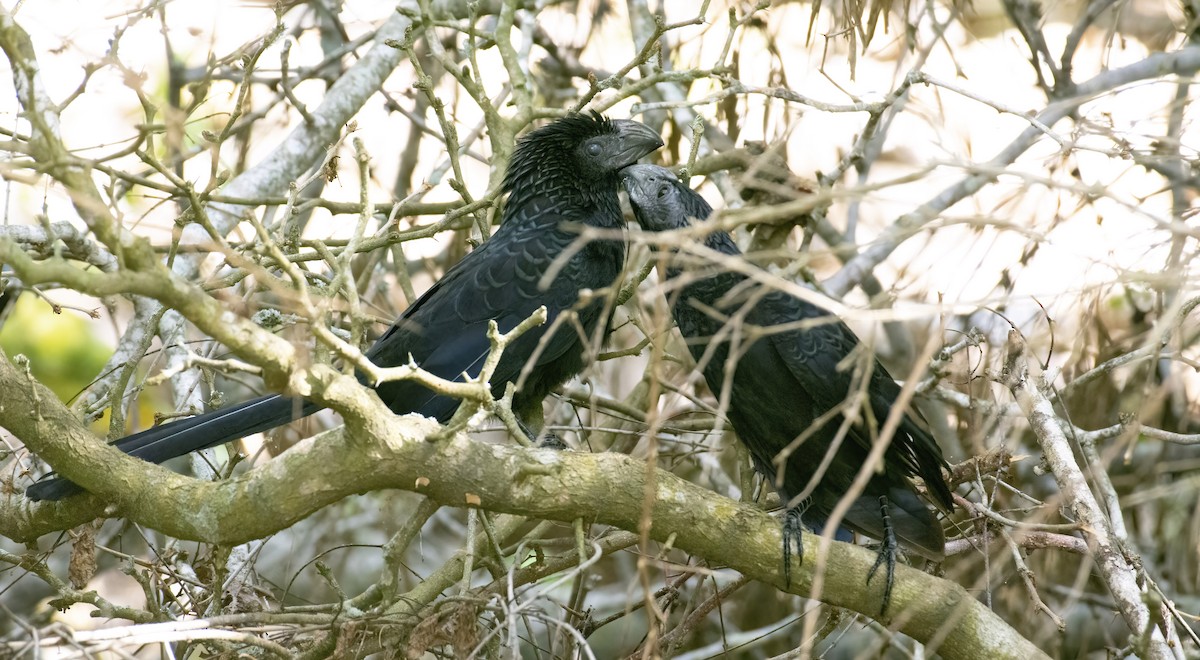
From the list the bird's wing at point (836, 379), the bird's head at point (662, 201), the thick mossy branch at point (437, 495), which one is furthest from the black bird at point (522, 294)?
the bird's wing at point (836, 379)

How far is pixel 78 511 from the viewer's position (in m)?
2.71

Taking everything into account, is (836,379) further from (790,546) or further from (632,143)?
(632,143)

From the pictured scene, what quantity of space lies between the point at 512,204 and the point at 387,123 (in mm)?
2355

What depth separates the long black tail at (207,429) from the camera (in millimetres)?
2914

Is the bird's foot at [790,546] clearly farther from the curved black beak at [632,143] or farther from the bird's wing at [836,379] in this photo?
the curved black beak at [632,143]

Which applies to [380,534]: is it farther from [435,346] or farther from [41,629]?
[41,629]

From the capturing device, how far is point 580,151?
414 centimetres

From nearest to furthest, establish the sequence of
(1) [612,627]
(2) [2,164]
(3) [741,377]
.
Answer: (2) [2,164]
(3) [741,377]
(1) [612,627]

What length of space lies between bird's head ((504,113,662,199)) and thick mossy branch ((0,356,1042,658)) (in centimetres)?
165

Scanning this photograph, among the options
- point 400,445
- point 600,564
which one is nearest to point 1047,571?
point 600,564

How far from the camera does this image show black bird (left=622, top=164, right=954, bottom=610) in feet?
10.8

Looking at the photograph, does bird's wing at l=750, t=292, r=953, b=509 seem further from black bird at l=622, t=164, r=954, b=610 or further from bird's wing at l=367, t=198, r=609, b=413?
bird's wing at l=367, t=198, r=609, b=413

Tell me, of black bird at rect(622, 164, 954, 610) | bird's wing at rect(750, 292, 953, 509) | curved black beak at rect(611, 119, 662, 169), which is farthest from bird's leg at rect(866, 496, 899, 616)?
curved black beak at rect(611, 119, 662, 169)

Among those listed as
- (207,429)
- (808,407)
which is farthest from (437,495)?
(808,407)
